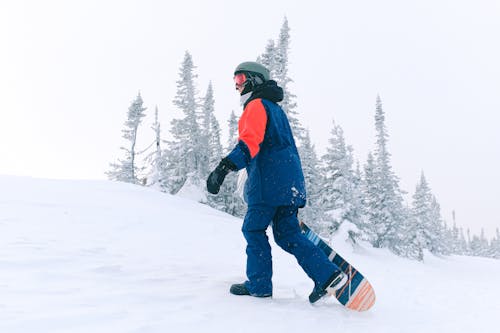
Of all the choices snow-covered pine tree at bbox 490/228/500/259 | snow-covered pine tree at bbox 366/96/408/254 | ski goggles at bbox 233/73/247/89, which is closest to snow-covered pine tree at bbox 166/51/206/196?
snow-covered pine tree at bbox 366/96/408/254

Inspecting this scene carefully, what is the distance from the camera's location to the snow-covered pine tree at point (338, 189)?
2745 cm

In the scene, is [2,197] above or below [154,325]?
above

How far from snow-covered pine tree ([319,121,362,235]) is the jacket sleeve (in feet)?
80.9

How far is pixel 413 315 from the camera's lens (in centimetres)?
377

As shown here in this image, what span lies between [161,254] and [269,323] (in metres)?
2.39

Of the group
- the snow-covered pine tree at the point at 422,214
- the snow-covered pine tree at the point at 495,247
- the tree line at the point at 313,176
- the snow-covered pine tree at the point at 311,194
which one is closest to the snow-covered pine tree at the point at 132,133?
the tree line at the point at 313,176

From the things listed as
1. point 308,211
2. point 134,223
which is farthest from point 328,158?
point 134,223

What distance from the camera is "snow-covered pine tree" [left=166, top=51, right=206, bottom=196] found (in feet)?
114

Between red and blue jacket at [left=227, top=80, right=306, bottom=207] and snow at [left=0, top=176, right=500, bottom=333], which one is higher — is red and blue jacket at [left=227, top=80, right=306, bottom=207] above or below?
above

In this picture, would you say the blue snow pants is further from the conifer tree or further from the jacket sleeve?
the conifer tree

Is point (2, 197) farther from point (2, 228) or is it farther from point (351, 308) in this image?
point (351, 308)

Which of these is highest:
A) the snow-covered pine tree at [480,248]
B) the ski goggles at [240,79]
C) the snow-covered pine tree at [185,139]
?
the snow-covered pine tree at [185,139]

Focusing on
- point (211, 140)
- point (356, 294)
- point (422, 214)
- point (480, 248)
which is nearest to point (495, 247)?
point (480, 248)

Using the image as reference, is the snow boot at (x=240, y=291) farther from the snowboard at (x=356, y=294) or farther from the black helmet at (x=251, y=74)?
the black helmet at (x=251, y=74)
